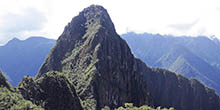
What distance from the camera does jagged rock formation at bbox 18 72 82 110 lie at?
63.9 m

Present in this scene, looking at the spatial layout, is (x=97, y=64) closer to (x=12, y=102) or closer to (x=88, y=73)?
(x=88, y=73)

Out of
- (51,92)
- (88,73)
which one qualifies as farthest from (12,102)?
(88,73)

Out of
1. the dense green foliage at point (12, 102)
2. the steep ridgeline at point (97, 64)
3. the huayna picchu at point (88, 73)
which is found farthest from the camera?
the steep ridgeline at point (97, 64)

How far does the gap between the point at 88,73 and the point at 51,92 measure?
25082 millimetres

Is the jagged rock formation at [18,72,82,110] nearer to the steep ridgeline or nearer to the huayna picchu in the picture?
the huayna picchu

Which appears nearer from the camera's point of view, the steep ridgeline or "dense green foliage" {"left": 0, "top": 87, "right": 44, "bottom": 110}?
"dense green foliage" {"left": 0, "top": 87, "right": 44, "bottom": 110}

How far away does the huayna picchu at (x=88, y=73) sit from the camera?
68.4m

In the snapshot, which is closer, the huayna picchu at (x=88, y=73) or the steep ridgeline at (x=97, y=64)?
the huayna picchu at (x=88, y=73)

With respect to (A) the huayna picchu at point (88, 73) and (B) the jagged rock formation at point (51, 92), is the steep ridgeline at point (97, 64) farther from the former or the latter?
(B) the jagged rock formation at point (51, 92)

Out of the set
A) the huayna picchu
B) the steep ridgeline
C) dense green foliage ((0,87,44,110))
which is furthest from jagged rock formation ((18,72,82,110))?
the steep ridgeline

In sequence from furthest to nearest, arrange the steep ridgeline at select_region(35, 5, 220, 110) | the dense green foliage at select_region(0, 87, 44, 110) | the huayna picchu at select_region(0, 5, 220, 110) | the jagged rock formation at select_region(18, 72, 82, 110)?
the steep ridgeline at select_region(35, 5, 220, 110), the huayna picchu at select_region(0, 5, 220, 110), the jagged rock formation at select_region(18, 72, 82, 110), the dense green foliage at select_region(0, 87, 44, 110)

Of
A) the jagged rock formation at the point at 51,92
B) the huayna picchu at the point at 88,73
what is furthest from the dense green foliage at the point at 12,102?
the jagged rock formation at the point at 51,92

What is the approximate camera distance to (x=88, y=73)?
9238 centimetres

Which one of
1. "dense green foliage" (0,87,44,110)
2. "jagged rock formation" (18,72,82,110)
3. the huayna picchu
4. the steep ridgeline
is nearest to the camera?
"dense green foliage" (0,87,44,110)
